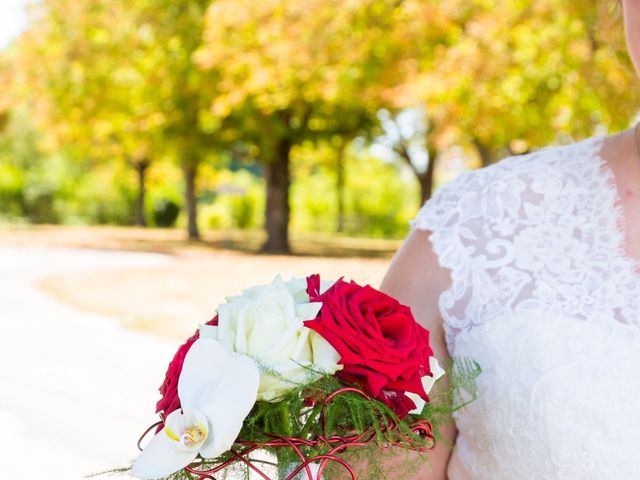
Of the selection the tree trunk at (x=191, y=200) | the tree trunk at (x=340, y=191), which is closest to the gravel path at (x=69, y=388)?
the tree trunk at (x=191, y=200)

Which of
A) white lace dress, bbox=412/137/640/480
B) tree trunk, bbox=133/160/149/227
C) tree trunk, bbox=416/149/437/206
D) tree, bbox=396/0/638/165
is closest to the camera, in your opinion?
white lace dress, bbox=412/137/640/480

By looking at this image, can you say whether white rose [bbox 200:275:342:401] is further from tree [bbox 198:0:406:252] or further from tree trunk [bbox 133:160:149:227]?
tree trunk [bbox 133:160:149:227]

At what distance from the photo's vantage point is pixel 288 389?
99cm

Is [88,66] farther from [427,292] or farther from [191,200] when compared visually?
[427,292]

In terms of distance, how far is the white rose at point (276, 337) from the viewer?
3.24ft

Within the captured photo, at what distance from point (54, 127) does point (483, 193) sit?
22667 millimetres

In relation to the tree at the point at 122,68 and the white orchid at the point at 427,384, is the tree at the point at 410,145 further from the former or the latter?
the white orchid at the point at 427,384

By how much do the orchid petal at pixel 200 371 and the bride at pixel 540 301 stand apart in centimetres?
72

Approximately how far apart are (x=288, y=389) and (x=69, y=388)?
6.52 meters

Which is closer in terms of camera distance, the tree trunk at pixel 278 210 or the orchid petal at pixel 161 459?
the orchid petal at pixel 161 459

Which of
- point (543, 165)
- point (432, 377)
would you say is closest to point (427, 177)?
point (543, 165)

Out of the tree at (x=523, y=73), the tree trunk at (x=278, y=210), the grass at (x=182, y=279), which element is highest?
the tree at (x=523, y=73)

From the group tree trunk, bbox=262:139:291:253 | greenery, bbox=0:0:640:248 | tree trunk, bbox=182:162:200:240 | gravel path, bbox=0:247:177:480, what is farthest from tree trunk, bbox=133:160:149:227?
gravel path, bbox=0:247:177:480

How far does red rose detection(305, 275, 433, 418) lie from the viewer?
3.34 ft
